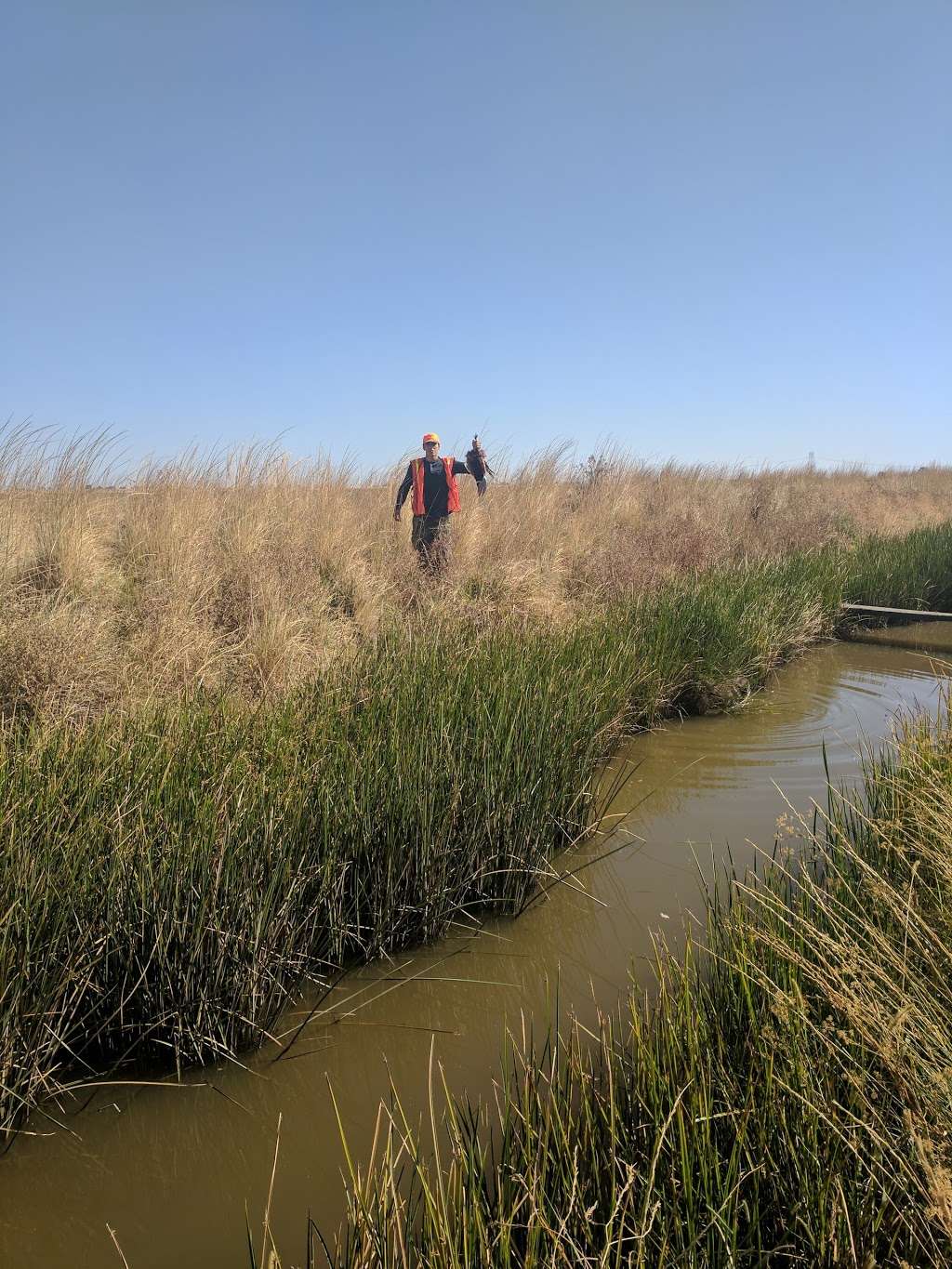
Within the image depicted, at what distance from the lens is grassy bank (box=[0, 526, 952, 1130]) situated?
8.09 ft

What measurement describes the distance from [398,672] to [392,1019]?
197cm

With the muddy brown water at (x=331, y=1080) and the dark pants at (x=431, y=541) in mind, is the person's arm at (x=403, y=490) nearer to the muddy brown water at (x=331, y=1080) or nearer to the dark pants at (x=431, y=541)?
the dark pants at (x=431, y=541)

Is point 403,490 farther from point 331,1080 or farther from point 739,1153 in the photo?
point 739,1153

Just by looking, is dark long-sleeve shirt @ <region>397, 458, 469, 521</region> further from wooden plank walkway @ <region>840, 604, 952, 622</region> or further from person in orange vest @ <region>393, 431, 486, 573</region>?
wooden plank walkway @ <region>840, 604, 952, 622</region>

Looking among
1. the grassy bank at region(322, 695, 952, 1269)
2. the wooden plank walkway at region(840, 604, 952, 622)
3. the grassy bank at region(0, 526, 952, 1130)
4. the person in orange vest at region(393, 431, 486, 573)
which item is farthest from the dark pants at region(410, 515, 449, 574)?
the grassy bank at region(322, 695, 952, 1269)

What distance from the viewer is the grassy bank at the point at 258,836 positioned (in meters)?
2.47

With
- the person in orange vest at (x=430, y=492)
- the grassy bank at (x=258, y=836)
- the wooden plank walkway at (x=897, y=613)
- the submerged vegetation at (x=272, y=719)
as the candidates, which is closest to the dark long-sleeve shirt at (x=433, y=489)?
the person in orange vest at (x=430, y=492)

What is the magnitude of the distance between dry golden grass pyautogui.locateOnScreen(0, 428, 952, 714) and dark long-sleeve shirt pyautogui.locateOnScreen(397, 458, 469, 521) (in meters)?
0.33

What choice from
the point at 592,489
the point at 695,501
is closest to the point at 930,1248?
the point at 592,489

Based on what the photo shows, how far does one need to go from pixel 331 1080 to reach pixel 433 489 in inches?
275

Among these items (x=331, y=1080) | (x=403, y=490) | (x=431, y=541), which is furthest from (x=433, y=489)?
(x=331, y=1080)

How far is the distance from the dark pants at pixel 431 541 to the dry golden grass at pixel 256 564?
176mm

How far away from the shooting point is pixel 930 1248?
148 cm

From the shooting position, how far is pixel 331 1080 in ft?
8.52
